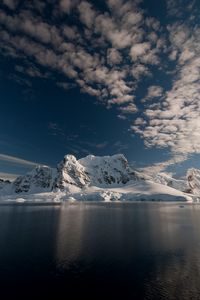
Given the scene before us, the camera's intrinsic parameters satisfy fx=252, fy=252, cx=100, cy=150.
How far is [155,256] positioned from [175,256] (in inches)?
126

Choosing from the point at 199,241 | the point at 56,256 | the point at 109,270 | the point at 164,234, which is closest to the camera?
the point at 109,270

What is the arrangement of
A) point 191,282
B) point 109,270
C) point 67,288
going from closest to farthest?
point 67,288
point 191,282
point 109,270

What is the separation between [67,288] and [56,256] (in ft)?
41.0

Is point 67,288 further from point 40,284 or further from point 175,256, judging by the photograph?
point 175,256

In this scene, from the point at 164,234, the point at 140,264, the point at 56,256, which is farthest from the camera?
the point at 164,234

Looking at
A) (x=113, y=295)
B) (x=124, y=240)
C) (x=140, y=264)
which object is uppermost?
(x=124, y=240)

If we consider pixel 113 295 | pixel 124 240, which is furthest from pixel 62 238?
pixel 113 295

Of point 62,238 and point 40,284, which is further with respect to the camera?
point 62,238

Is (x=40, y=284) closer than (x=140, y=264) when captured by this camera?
Yes

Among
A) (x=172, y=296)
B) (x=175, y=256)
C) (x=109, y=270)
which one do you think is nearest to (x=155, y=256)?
(x=175, y=256)

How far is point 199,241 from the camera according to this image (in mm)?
52219

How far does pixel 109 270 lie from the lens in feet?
108

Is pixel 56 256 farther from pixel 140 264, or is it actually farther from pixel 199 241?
pixel 199 241

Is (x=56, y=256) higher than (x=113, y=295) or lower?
higher
